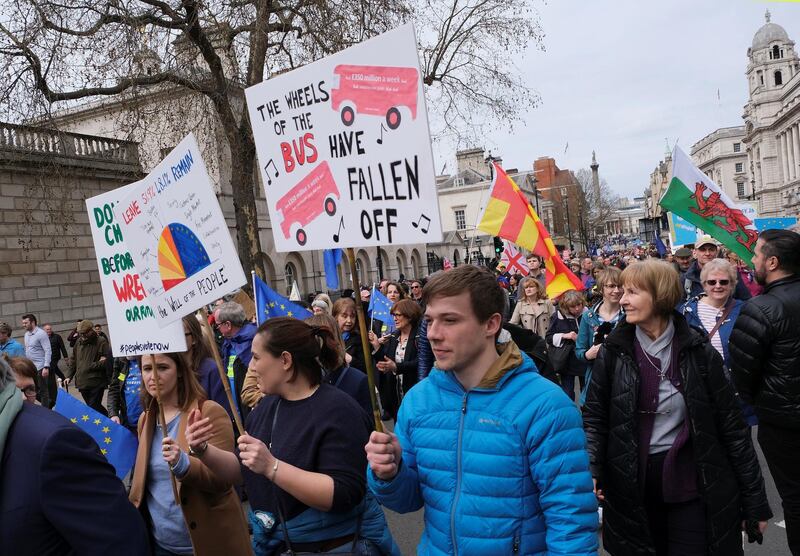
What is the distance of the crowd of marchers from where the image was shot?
6.72 feet

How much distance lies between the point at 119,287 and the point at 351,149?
1772mm

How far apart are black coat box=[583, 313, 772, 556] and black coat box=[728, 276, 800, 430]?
84 centimetres

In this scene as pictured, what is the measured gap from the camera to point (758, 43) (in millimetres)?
111750

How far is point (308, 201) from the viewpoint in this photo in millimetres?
2645

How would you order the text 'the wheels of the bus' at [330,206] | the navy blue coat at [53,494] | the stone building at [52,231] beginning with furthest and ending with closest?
the stone building at [52,231] → the text 'the wheels of the bus' at [330,206] → the navy blue coat at [53,494]

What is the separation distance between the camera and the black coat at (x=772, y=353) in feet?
12.1

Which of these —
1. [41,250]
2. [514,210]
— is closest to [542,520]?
[514,210]

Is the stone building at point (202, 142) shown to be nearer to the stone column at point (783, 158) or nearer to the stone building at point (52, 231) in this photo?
the stone building at point (52, 231)

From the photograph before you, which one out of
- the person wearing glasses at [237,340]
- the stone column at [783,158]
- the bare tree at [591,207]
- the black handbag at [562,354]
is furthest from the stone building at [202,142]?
the stone column at [783,158]

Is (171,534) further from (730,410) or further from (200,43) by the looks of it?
(200,43)

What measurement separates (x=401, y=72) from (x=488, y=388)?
1096 mm

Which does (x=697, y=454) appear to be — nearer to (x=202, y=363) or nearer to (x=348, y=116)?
(x=348, y=116)

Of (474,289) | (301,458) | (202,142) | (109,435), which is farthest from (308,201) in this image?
(202,142)

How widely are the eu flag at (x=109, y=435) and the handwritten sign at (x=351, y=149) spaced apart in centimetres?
188
